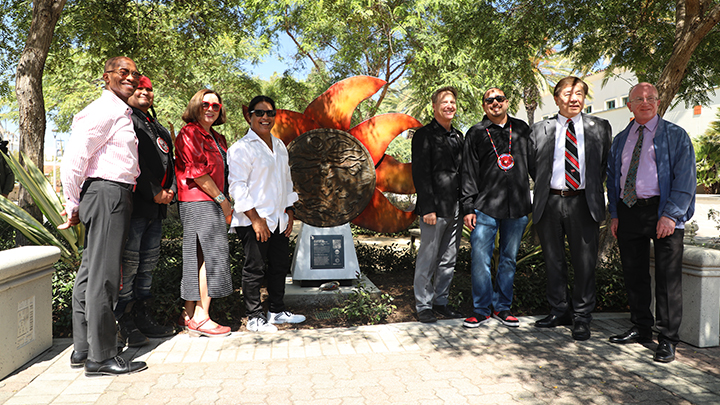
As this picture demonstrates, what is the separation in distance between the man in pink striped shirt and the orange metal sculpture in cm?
220

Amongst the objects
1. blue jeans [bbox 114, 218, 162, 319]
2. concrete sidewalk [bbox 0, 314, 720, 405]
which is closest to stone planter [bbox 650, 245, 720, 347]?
concrete sidewalk [bbox 0, 314, 720, 405]

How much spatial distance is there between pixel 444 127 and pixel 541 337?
2027 mm

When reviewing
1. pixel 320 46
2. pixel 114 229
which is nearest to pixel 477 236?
pixel 114 229

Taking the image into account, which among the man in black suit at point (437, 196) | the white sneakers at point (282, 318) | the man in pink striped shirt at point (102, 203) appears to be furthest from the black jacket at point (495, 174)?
the man in pink striped shirt at point (102, 203)

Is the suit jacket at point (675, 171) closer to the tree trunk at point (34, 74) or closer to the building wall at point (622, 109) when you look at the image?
the tree trunk at point (34, 74)

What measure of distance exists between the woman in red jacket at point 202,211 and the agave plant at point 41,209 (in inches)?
58.4

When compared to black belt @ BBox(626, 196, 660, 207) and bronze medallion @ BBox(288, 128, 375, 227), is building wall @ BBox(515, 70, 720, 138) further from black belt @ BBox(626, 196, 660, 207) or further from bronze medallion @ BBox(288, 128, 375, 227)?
black belt @ BBox(626, 196, 660, 207)

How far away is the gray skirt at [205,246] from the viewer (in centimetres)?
383

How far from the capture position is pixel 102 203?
3139 mm

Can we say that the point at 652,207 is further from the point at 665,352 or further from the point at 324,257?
the point at 324,257

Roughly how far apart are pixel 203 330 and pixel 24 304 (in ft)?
4.13

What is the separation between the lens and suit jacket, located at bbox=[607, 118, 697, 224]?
3.53m

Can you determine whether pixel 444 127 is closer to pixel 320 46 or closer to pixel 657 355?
pixel 657 355

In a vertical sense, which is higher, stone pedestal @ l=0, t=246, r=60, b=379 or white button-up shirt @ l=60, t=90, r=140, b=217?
white button-up shirt @ l=60, t=90, r=140, b=217
